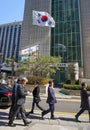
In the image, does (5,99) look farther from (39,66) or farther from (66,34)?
(66,34)

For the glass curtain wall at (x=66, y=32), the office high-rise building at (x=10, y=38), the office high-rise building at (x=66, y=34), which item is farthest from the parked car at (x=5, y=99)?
the office high-rise building at (x=10, y=38)

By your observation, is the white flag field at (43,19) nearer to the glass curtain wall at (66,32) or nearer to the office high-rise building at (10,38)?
the glass curtain wall at (66,32)

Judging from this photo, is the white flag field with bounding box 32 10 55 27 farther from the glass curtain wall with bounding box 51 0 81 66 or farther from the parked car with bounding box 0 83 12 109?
the parked car with bounding box 0 83 12 109

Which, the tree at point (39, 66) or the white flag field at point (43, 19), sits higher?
the white flag field at point (43, 19)

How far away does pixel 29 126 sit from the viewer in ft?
26.0

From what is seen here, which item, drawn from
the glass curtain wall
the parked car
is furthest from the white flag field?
the parked car

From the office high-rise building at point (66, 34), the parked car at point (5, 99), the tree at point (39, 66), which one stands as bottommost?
the parked car at point (5, 99)

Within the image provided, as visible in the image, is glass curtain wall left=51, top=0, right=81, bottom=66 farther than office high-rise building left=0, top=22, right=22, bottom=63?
No

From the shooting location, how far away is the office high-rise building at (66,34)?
50312 mm

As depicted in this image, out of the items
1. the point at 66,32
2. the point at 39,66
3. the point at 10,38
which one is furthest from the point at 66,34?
the point at 10,38

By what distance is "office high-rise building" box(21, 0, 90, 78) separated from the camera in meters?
50.3

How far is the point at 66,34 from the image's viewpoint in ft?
168

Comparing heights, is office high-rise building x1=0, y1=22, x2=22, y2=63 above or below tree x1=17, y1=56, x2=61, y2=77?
above

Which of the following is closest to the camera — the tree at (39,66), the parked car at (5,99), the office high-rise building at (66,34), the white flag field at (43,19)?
the parked car at (5,99)
